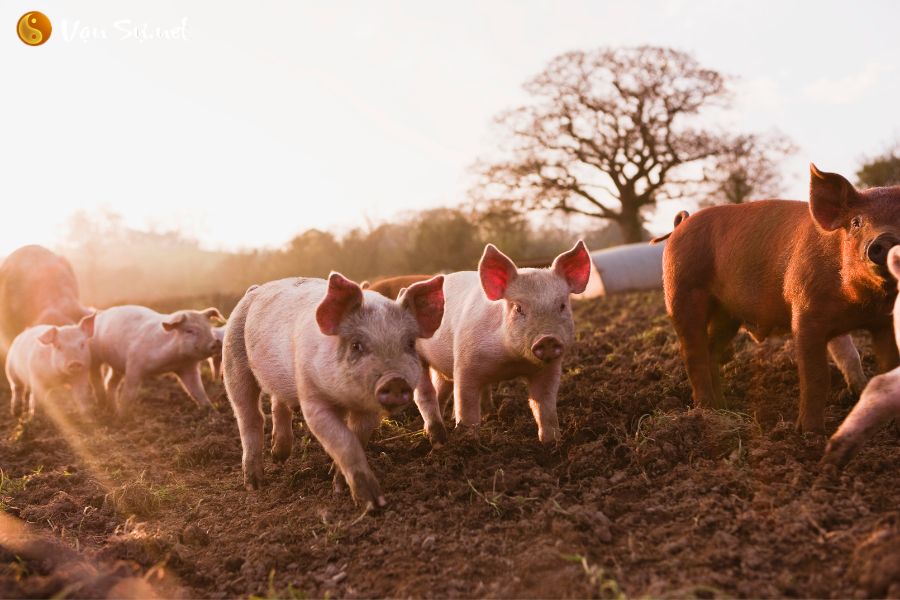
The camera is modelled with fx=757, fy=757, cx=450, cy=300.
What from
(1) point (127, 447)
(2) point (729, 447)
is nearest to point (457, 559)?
(2) point (729, 447)

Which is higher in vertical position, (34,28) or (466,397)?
(34,28)

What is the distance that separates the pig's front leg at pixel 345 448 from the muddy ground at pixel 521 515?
0.12 meters

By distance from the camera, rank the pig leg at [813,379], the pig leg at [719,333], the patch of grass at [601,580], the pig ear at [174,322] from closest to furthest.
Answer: the patch of grass at [601,580], the pig leg at [813,379], the pig leg at [719,333], the pig ear at [174,322]

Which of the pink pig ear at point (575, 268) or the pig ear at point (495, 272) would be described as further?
the pink pig ear at point (575, 268)

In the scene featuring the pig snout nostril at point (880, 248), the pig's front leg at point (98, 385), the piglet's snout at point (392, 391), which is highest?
the pig snout nostril at point (880, 248)

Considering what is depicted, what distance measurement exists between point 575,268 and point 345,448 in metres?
1.90

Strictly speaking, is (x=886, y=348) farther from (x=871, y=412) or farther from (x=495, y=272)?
(x=495, y=272)

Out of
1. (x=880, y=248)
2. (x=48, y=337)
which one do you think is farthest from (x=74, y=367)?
(x=880, y=248)

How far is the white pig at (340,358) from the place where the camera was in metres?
3.85

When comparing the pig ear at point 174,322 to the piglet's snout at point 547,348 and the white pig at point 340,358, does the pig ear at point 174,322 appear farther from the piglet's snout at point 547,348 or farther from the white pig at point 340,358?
the piglet's snout at point 547,348

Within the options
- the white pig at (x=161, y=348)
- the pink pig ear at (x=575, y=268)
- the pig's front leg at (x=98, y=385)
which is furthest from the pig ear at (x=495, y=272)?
the pig's front leg at (x=98, y=385)

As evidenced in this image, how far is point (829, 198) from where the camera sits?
159 inches

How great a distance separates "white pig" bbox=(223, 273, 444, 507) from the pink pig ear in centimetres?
100

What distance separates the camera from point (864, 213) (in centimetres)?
390
